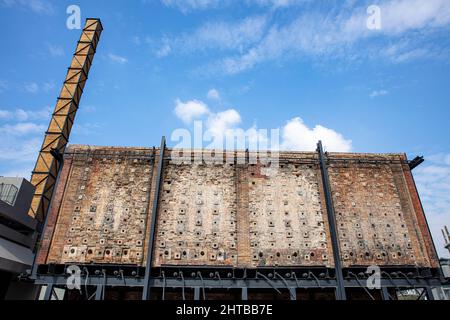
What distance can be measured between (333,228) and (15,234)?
1955 centimetres

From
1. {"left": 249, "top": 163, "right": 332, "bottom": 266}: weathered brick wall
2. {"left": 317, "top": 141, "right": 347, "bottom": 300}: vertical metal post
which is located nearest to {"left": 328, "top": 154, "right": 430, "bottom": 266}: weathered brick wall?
{"left": 317, "top": 141, "right": 347, "bottom": 300}: vertical metal post

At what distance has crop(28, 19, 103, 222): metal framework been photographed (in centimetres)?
2106

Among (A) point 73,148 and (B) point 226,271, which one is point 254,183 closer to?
(B) point 226,271

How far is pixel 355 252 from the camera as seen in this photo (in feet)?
50.3

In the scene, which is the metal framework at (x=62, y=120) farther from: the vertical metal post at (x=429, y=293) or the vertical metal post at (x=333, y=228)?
the vertical metal post at (x=429, y=293)

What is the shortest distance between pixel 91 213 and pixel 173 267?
17.2 ft

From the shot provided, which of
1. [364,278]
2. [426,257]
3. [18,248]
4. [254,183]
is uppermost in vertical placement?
[254,183]

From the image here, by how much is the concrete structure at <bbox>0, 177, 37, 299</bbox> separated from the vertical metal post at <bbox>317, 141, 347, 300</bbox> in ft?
59.4

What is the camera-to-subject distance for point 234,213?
53.0ft

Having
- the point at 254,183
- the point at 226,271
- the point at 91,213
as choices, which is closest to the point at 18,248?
the point at 91,213

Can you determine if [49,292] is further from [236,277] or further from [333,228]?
[333,228]

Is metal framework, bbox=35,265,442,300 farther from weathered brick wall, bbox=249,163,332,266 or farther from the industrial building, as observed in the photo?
weathered brick wall, bbox=249,163,332,266

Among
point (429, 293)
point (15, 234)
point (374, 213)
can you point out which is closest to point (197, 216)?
point (374, 213)

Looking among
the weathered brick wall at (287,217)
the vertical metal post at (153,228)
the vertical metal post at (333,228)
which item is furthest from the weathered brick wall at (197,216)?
the vertical metal post at (333,228)
